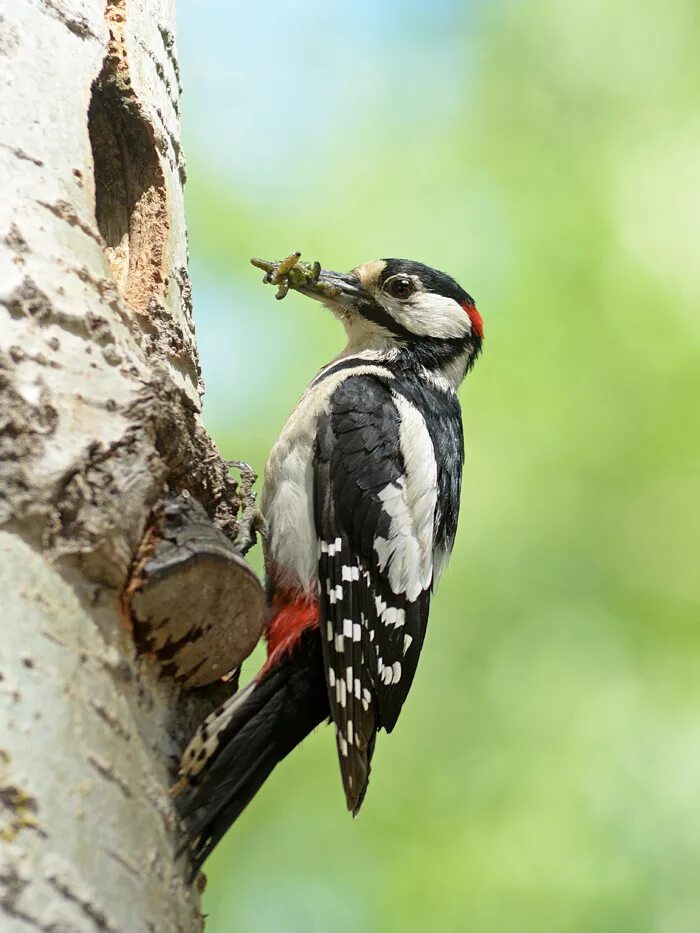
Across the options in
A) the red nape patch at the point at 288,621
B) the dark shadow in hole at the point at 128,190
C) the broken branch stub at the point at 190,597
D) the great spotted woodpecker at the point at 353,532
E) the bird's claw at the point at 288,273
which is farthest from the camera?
the bird's claw at the point at 288,273

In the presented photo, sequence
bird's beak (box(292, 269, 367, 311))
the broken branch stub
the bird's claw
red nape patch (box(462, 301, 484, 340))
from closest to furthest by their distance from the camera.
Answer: the broken branch stub
the bird's claw
bird's beak (box(292, 269, 367, 311))
red nape patch (box(462, 301, 484, 340))

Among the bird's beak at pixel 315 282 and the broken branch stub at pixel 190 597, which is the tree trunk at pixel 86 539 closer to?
the broken branch stub at pixel 190 597

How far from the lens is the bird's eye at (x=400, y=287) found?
3.38 meters

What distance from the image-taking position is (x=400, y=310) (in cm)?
336

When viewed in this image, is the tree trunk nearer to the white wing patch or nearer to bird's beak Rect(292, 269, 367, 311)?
the white wing patch

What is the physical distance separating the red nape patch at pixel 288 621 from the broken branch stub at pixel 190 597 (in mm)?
557

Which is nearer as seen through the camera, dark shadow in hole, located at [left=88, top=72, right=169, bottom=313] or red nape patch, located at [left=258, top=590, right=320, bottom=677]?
dark shadow in hole, located at [left=88, top=72, right=169, bottom=313]

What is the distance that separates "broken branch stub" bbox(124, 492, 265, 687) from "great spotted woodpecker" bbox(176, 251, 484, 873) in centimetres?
13

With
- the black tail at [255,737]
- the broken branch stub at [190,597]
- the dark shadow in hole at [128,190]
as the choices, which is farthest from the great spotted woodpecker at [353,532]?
the dark shadow in hole at [128,190]

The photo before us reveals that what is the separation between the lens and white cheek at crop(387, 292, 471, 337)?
3.36 meters

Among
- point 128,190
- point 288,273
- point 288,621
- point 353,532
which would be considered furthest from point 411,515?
point 128,190

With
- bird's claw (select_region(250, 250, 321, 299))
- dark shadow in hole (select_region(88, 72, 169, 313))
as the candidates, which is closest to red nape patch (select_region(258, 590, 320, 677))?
dark shadow in hole (select_region(88, 72, 169, 313))

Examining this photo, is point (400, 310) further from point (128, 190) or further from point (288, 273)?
point (128, 190)

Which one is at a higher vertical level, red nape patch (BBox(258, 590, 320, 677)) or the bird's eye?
the bird's eye
